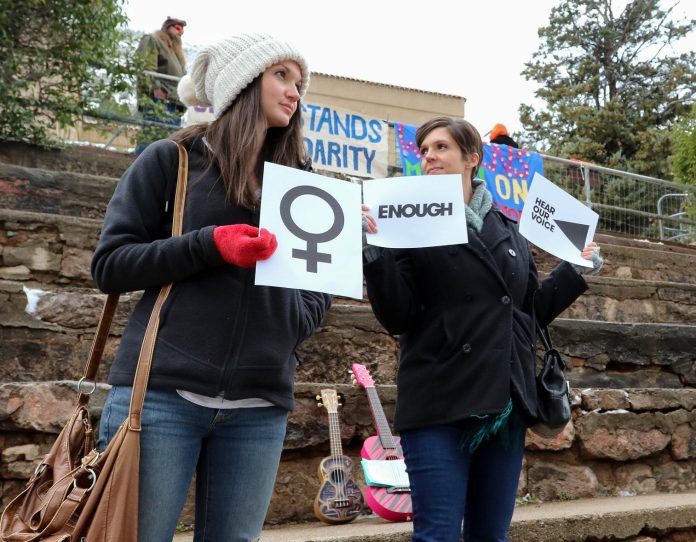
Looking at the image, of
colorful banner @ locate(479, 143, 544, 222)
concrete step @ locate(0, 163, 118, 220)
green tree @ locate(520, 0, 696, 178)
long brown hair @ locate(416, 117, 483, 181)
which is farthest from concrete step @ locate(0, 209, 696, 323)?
green tree @ locate(520, 0, 696, 178)

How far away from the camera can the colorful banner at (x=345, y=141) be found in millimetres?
7156

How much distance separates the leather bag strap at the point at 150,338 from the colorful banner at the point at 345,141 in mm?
5214

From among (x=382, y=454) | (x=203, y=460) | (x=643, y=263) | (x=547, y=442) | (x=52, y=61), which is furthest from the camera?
(x=643, y=263)

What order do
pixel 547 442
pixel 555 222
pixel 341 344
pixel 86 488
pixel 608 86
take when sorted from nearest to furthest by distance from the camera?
1. pixel 86 488
2. pixel 555 222
3. pixel 547 442
4. pixel 341 344
5. pixel 608 86

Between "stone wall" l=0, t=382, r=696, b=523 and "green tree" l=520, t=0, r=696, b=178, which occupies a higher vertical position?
"green tree" l=520, t=0, r=696, b=178

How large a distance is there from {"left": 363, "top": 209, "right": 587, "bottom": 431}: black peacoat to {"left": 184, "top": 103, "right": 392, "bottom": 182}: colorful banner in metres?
4.73

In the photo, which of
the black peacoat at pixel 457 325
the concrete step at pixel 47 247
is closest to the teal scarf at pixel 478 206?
the black peacoat at pixel 457 325

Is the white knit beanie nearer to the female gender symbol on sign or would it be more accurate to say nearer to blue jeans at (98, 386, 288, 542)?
the female gender symbol on sign

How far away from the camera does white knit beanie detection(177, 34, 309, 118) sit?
1.98 meters

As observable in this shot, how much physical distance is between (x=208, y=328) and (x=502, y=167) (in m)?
6.24

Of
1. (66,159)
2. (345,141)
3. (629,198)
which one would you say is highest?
(629,198)

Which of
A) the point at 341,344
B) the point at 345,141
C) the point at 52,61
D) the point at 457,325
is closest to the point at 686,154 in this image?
the point at 345,141

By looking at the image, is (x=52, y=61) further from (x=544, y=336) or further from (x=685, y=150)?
(x=685, y=150)

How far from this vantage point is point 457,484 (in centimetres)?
221
